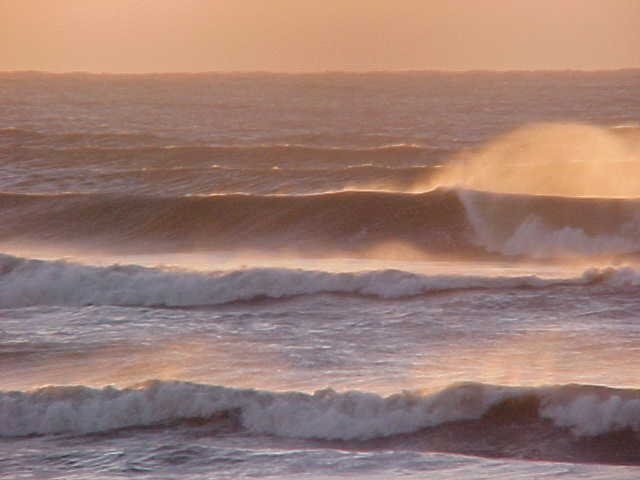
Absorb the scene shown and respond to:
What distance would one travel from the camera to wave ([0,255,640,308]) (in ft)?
47.9

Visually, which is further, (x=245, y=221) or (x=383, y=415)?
(x=245, y=221)

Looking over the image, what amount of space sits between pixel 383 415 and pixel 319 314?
4251 mm

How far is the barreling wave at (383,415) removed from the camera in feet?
29.7

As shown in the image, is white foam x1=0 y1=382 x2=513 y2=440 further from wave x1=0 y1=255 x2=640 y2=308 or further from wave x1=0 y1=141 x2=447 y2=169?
wave x1=0 y1=141 x2=447 y2=169

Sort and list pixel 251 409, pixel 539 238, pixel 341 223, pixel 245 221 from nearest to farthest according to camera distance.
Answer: pixel 251 409
pixel 539 238
pixel 341 223
pixel 245 221

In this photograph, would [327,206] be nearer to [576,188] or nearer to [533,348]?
[576,188]

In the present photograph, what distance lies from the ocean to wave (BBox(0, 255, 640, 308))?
4 cm

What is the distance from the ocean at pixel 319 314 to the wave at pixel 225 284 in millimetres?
41

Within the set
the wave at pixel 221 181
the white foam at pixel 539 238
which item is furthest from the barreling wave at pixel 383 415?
the wave at pixel 221 181

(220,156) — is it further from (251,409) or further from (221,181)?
(251,409)

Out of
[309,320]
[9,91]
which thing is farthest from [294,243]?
[9,91]

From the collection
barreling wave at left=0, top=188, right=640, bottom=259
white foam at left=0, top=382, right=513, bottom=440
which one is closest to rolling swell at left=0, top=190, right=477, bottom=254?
barreling wave at left=0, top=188, right=640, bottom=259

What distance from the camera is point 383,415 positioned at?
940 centimetres

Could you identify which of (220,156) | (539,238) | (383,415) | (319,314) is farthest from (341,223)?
(220,156)
